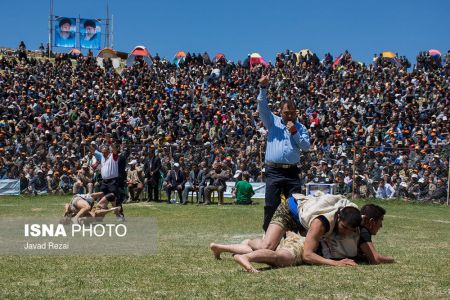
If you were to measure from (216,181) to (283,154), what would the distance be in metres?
14.0

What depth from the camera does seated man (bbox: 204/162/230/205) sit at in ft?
71.4

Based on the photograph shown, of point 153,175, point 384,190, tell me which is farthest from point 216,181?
point 384,190

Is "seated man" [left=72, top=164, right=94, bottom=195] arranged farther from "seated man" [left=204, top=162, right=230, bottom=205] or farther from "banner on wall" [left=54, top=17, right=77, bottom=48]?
"banner on wall" [left=54, top=17, right=77, bottom=48]

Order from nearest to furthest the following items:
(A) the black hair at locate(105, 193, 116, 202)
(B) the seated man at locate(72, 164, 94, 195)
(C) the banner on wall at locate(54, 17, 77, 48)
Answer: (A) the black hair at locate(105, 193, 116, 202) < (B) the seated man at locate(72, 164, 94, 195) < (C) the banner on wall at locate(54, 17, 77, 48)

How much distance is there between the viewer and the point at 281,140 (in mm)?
8125

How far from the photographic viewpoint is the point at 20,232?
36.9 feet

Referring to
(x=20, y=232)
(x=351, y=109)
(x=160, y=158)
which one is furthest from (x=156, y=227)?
(x=351, y=109)

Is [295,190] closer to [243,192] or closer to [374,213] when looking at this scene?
[374,213]

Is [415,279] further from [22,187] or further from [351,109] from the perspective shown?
[351,109]

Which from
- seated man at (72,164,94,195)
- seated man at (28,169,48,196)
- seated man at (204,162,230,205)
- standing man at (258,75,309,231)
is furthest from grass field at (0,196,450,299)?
seated man at (28,169,48,196)

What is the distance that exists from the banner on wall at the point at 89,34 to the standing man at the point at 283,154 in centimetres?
5177

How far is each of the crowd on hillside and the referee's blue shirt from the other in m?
10.2

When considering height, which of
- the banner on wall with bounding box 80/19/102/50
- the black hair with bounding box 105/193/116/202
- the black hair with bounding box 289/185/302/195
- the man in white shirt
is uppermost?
the banner on wall with bounding box 80/19/102/50

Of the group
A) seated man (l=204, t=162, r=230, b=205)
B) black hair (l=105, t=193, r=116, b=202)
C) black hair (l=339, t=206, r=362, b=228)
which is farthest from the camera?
seated man (l=204, t=162, r=230, b=205)
